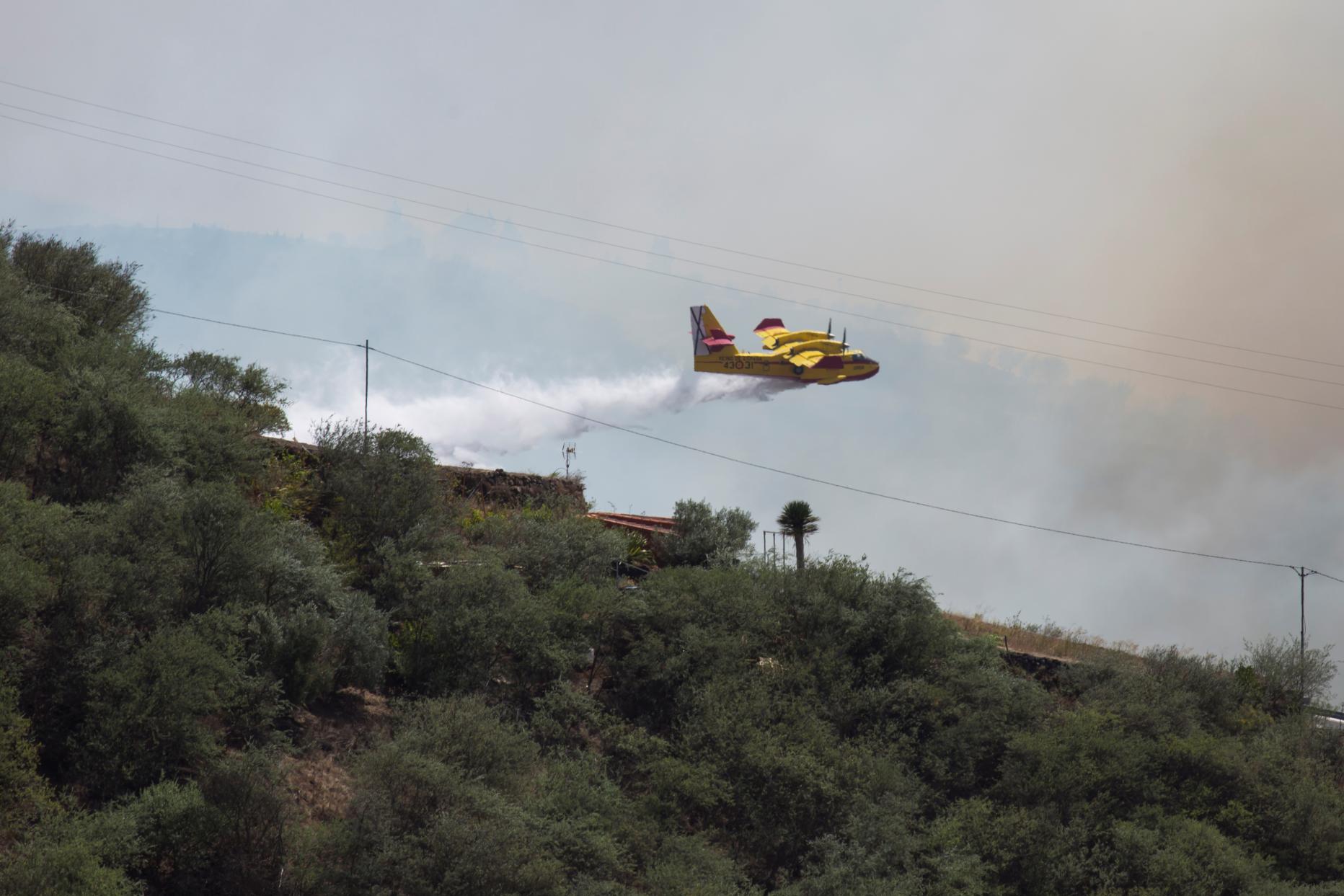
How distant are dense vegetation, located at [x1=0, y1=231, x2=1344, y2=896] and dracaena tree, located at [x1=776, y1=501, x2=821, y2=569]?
133 inches

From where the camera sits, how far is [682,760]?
29.4 m

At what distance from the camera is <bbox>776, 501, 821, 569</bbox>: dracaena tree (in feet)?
139

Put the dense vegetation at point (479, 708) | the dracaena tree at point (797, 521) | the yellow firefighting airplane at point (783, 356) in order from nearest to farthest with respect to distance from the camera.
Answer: the dense vegetation at point (479, 708)
the dracaena tree at point (797, 521)
the yellow firefighting airplane at point (783, 356)

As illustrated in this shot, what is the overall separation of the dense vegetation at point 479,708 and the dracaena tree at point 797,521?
339 cm

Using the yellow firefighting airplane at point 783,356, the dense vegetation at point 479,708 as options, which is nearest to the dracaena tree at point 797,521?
the dense vegetation at point 479,708

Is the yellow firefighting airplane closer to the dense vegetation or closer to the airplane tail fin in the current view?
the airplane tail fin

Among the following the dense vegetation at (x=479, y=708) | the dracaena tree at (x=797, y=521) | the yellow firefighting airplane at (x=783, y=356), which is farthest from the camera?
the yellow firefighting airplane at (x=783, y=356)

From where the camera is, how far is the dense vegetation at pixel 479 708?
22.7 m

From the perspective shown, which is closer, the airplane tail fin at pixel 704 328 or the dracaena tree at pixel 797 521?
the dracaena tree at pixel 797 521

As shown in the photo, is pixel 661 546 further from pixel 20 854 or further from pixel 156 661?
pixel 20 854

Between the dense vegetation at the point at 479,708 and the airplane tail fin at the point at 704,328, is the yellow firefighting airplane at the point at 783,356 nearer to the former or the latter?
the airplane tail fin at the point at 704,328

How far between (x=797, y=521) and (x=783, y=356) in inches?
1154

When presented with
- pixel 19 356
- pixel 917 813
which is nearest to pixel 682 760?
pixel 917 813

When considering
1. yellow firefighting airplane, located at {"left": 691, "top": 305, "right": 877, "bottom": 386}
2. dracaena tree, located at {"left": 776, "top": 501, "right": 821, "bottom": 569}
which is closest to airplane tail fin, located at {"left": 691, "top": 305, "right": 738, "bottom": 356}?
yellow firefighting airplane, located at {"left": 691, "top": 305, "right": 877, "bottom": 386}
